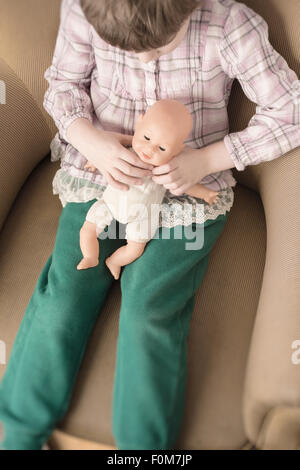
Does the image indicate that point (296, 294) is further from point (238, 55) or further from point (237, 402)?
point (238, 55)

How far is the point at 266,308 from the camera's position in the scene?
0.84 meters

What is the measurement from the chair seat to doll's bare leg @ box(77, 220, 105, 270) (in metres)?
0.11

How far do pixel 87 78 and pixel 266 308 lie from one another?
23.3 inches

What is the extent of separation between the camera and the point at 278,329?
79 cm

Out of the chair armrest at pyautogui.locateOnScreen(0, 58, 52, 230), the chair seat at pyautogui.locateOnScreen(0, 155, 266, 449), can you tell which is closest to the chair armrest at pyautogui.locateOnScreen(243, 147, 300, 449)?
the chair seat at pyautogui.locateOnScreen(0, 155, 266, 449)

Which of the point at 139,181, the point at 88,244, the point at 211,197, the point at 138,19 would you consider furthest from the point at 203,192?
the point at 138,19

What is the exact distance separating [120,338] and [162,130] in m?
0.38

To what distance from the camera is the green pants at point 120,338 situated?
757mm

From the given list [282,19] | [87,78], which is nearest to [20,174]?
[87,78]

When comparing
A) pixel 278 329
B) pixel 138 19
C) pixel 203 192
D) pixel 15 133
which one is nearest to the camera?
pixel 138 19

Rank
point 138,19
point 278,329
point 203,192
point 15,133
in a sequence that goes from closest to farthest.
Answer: point 138,19 < point 278,329 < point 203,192 < point 15,133

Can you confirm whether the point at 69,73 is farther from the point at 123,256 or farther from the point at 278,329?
the point at 278,329

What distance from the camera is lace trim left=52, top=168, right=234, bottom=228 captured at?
905 millimetres

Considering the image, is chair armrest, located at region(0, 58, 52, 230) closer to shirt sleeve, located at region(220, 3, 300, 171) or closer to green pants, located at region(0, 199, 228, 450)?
green pants, located at region(0, 199, 228, 450)
